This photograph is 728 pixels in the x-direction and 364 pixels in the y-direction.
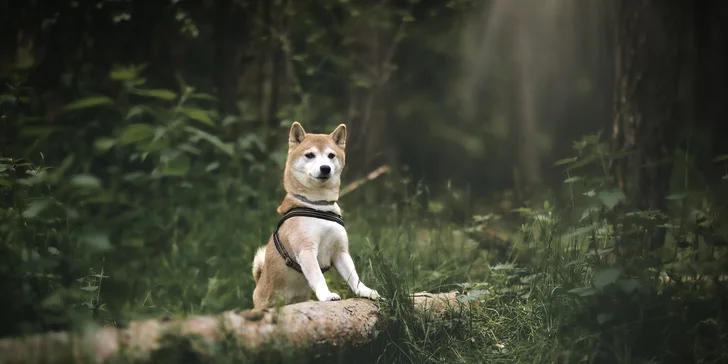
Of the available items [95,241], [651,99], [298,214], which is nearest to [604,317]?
[298,214]

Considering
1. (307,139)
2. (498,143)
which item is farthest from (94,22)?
(498,143)

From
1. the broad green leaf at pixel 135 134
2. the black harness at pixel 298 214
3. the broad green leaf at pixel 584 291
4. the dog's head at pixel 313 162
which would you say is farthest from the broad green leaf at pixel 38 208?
the broad green leaf at pixel 584 291

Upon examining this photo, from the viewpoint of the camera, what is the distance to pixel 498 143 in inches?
536

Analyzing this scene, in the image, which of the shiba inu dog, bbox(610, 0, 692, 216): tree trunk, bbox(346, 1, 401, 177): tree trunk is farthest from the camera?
bbox(346, 1, 401, 177): tree trunk

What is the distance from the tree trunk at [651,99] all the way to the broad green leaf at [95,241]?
395cm

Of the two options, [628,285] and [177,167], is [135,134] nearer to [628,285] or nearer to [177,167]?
[177,167]

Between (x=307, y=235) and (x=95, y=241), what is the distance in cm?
111

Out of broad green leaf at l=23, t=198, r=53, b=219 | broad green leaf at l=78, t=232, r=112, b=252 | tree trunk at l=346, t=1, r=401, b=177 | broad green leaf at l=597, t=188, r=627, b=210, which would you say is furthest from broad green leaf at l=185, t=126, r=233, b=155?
broad green leaf at l=597, t=188, r=627, b=210

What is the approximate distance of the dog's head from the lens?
154 inches

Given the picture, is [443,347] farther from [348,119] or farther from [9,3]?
[9,3]

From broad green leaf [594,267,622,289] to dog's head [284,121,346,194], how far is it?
149 centimetres

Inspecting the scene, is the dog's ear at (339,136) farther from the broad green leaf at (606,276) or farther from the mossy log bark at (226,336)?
the broad green leaf at (606,276)

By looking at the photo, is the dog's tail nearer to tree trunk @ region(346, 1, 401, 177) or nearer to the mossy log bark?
the mossy log bark

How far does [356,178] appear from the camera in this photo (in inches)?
294
